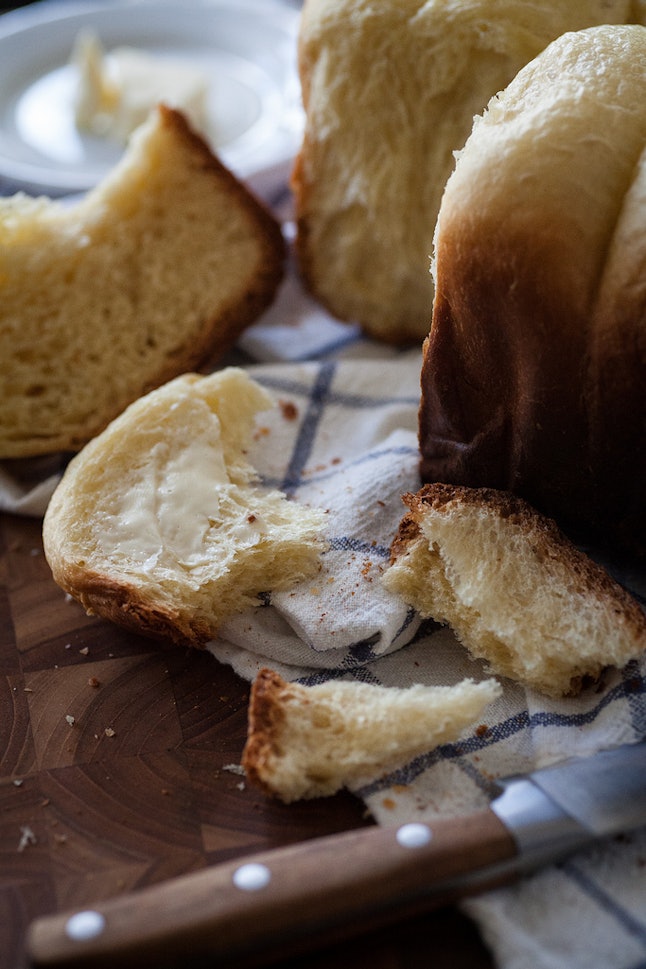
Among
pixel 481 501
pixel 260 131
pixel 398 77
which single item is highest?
pixel 398 77

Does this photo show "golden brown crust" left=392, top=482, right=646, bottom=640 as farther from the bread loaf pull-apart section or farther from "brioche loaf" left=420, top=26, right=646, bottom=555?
the bread loaf pull-apart section

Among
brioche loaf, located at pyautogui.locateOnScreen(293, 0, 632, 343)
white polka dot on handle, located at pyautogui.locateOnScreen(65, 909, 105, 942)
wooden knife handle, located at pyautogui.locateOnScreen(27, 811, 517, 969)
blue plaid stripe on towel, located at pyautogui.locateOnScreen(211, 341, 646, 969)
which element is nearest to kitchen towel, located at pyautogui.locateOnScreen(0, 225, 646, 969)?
blue plaid stripe on towel, located at pyautogui.locateOnScreen(211, 341, 646, 969)

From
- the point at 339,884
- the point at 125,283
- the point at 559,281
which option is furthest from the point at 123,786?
the point at 125,283

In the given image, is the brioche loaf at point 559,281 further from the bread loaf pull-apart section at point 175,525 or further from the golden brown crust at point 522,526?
the bread loaf pull-apart section at point 175,525

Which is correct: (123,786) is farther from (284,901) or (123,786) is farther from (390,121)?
(390,121)

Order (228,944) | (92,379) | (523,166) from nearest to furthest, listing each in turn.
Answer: (228,944) → (523,166) → (92,379)

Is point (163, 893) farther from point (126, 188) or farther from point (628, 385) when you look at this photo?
point (126, 188)

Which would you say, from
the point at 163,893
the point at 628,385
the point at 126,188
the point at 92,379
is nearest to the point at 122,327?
the point at 92,379
